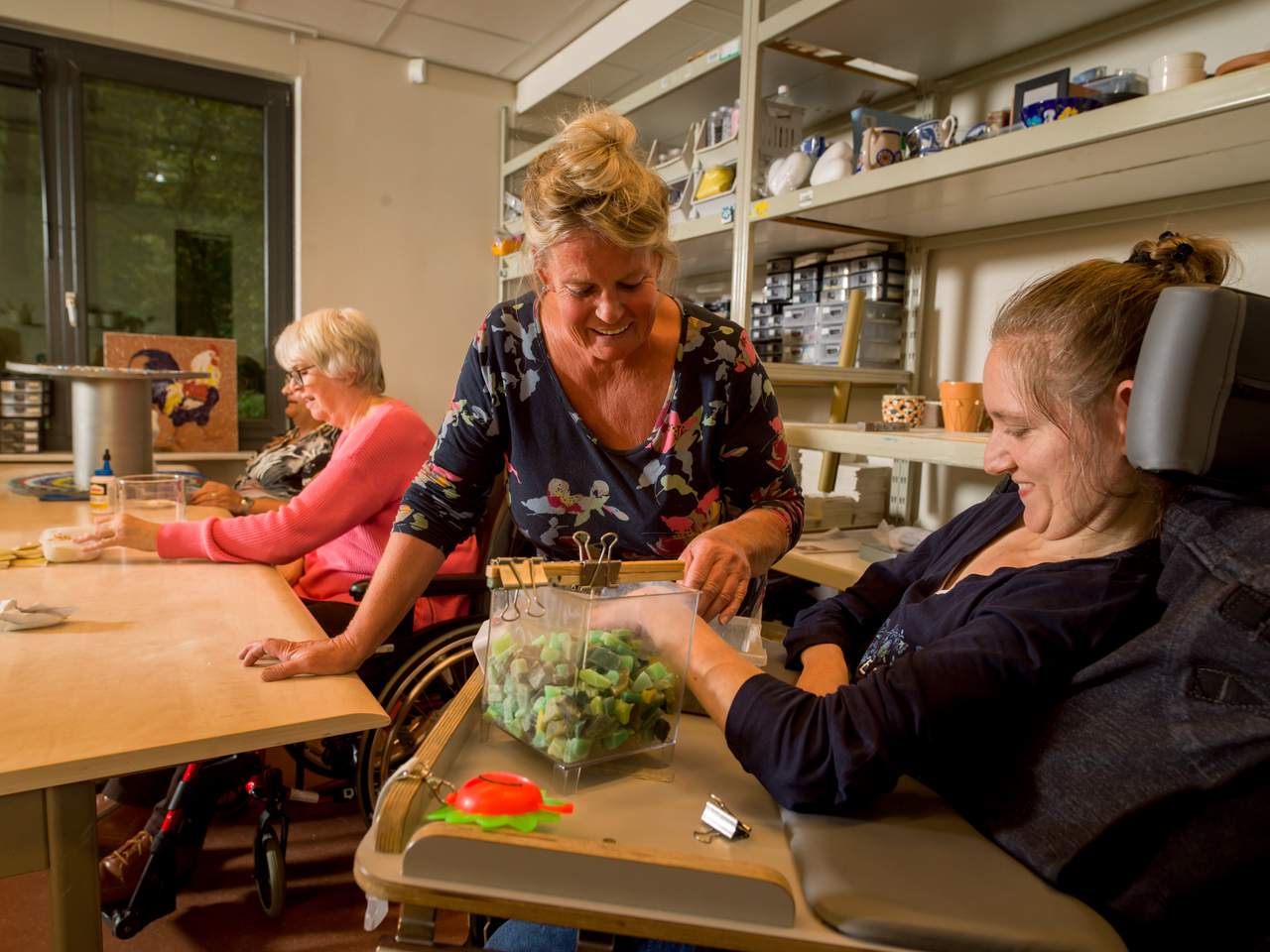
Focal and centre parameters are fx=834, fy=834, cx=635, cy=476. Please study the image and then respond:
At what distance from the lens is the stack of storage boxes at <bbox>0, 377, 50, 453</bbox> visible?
3346 millimetres

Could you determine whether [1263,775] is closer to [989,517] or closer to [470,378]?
[989,517]

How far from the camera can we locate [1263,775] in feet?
2.01

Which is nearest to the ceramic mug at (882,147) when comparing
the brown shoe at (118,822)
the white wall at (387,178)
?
the brown shoe at (118,822)

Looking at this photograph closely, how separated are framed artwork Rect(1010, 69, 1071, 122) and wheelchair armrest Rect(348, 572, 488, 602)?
1.41 metres

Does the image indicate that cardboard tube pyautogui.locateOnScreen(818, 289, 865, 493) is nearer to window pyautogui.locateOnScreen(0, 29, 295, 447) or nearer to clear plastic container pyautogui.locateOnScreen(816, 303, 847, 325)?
clear plastic container pyautogui.locateOnScreen(816, 303, 847, 325)

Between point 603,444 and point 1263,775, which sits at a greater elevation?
point 603,444

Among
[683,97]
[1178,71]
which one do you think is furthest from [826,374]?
[683,97]

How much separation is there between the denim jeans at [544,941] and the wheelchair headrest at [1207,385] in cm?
63

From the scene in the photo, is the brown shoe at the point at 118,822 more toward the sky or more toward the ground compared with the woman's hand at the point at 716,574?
more toward the ground

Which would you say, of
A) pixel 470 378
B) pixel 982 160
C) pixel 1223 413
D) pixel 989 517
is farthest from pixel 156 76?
pixel 1223 413

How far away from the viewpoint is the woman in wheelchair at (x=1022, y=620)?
28.1 inches

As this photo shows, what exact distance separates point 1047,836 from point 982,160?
51.0 inches

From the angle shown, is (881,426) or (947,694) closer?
(947,694)

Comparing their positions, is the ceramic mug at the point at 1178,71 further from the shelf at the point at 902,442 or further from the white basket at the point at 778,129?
the white basket at the point at 778,129
